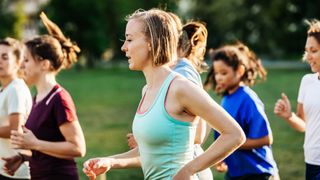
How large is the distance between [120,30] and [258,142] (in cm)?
7212

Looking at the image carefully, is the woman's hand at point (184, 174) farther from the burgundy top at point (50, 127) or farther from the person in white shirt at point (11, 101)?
the person in white shirt at point (11, 101)

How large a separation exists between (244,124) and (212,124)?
2.44 meters

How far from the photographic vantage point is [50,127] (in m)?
4.97

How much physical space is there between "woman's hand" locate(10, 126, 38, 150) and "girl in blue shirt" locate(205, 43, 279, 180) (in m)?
1.71

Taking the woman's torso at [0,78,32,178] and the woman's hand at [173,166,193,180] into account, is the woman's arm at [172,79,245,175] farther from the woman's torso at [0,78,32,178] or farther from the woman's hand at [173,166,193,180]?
the woman's torso at [0,78,32,178]

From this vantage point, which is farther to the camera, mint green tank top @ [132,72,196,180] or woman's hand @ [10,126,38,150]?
woman's hand @ [10,126,38,150]

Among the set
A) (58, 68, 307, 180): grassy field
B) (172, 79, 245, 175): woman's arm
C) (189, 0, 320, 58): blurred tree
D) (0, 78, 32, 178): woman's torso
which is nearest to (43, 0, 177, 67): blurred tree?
(189, 0, 320, 58): blurred tree

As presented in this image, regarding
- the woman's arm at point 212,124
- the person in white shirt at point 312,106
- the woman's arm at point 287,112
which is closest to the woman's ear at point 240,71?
the woman's arm at point 287,112

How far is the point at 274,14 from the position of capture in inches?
2296

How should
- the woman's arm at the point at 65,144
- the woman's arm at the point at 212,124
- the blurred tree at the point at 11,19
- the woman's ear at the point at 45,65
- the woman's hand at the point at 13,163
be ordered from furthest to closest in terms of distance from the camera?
the blurred tree at the point at 11,19, the woman's hand at the point at 13,163, the woman's ear at the point at 45,65, the woman's arm at the point at 65,144, the woman's arm at the point at 212,124

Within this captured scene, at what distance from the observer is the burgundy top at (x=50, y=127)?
4.95 meters

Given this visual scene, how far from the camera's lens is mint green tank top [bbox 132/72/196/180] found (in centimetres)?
338

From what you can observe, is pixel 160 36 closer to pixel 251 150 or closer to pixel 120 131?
pixel 251 150

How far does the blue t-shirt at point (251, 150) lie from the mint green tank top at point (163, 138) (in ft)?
7.19
